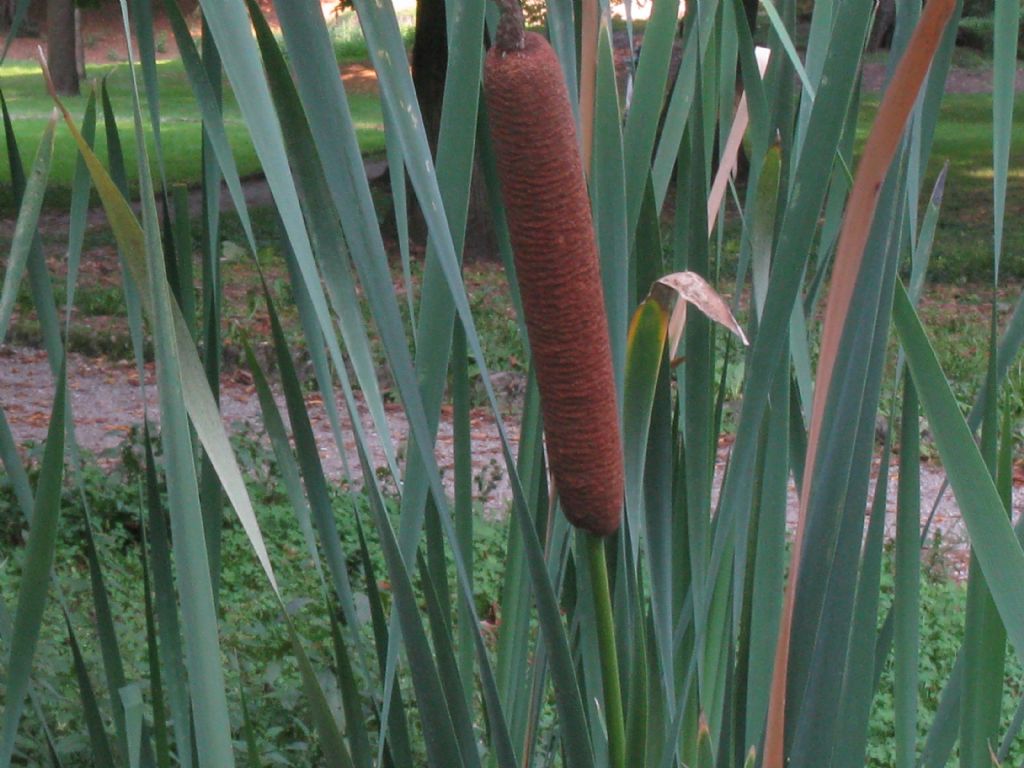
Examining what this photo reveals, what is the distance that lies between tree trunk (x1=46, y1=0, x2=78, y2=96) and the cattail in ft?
80.3

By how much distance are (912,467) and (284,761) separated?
5.50 feet

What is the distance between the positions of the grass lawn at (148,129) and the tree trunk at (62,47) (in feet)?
1.32

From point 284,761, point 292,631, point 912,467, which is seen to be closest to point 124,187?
point 292,631

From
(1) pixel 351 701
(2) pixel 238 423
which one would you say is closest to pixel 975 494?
(1) pixel 351 701

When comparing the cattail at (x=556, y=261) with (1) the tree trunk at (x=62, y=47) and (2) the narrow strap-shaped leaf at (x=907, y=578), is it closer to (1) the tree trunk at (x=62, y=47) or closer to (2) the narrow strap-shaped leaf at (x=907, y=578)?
(2) the narrow strap-shaped leaf at (x=907, y=578)

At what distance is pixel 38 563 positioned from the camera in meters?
0.88

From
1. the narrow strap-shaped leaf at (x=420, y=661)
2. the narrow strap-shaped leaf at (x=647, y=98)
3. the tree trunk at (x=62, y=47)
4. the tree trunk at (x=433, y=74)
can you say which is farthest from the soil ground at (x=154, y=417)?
the tree trunk at (x=62, y=47)

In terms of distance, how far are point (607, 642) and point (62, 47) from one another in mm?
25017

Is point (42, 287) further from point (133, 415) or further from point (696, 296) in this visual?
point (133, 415)

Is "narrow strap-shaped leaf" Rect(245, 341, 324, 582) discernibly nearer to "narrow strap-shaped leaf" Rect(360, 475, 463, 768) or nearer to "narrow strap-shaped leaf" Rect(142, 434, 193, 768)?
"narrow strap-shaped leaf" Rect(142, 434, 193, 768)

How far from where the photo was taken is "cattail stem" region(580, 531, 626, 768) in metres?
0.87

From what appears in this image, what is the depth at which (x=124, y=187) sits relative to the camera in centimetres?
119

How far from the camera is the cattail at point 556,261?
723 mm

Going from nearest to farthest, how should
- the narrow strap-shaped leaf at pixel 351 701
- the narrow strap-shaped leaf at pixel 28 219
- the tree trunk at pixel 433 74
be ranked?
the narrow strap-shaped leaf at pixel 28 219 → the narrow strap-shaped leaf at pixel 351 701 → the tree trunk at pixel 433 74
